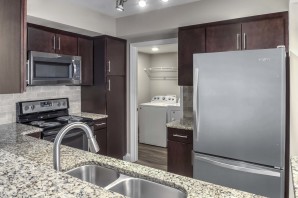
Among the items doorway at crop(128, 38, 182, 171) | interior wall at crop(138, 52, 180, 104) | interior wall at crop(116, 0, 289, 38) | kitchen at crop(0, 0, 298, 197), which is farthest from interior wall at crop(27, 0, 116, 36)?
interior wall at crop(138, 52, 180, 104)

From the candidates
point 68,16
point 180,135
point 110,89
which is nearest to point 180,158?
point 180,135

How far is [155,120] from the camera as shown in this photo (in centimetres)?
489

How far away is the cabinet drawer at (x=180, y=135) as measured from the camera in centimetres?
270

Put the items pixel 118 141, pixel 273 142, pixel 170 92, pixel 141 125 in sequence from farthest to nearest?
pixel 170 92 → pixel 141 125 → pixel 118 141 → pixel 273 142

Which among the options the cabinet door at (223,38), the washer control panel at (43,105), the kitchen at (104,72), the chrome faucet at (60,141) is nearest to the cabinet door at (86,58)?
the kitchen at (104,72)

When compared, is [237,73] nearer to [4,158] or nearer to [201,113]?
[201,113]

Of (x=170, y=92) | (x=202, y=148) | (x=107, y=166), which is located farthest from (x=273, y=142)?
(x=170, y=92)

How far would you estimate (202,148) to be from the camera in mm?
2340

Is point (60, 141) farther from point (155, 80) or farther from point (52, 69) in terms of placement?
point (155, 80)

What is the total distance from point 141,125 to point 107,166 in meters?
3.82

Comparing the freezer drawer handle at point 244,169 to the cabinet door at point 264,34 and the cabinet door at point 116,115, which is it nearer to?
the cabinet door at point 264,34

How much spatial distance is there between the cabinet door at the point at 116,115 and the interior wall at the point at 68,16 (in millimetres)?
801

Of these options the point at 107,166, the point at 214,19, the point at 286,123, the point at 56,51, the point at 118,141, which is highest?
the point at 214,19

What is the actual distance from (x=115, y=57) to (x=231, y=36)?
1807mm
